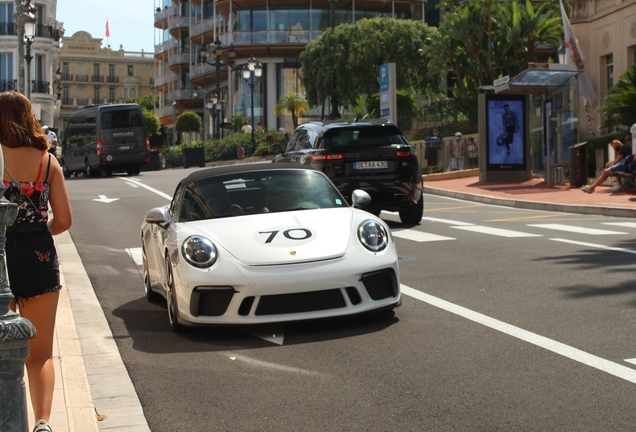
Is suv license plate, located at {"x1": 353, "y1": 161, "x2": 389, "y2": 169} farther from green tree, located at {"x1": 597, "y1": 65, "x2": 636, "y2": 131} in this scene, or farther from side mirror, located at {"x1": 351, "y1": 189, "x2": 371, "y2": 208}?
green tree, located at {"x1": 597, "y1": 65, "x2": 636, "y2": 131}

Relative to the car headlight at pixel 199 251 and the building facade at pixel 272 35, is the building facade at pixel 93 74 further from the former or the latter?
the car headlight at pixel 199 251

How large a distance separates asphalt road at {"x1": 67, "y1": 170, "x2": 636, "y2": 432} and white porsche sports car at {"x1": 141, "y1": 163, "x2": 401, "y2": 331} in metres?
0.23

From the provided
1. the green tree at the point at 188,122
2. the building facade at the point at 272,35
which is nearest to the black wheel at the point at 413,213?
the building facade at the point at 272,35

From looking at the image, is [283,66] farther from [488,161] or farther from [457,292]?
[457,292]

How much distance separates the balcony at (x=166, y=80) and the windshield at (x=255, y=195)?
9178 cm

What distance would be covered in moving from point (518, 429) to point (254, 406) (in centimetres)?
149

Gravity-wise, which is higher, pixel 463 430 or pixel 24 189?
pixel 24 189

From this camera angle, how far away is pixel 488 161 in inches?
1235

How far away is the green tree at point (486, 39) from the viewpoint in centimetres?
4341

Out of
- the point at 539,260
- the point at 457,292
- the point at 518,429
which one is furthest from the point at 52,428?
the point at 539,260

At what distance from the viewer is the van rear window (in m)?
40.9

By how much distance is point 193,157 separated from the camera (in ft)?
187

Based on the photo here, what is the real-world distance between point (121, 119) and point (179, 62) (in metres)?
56.6

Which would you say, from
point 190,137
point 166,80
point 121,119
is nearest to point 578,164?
point 121,119
